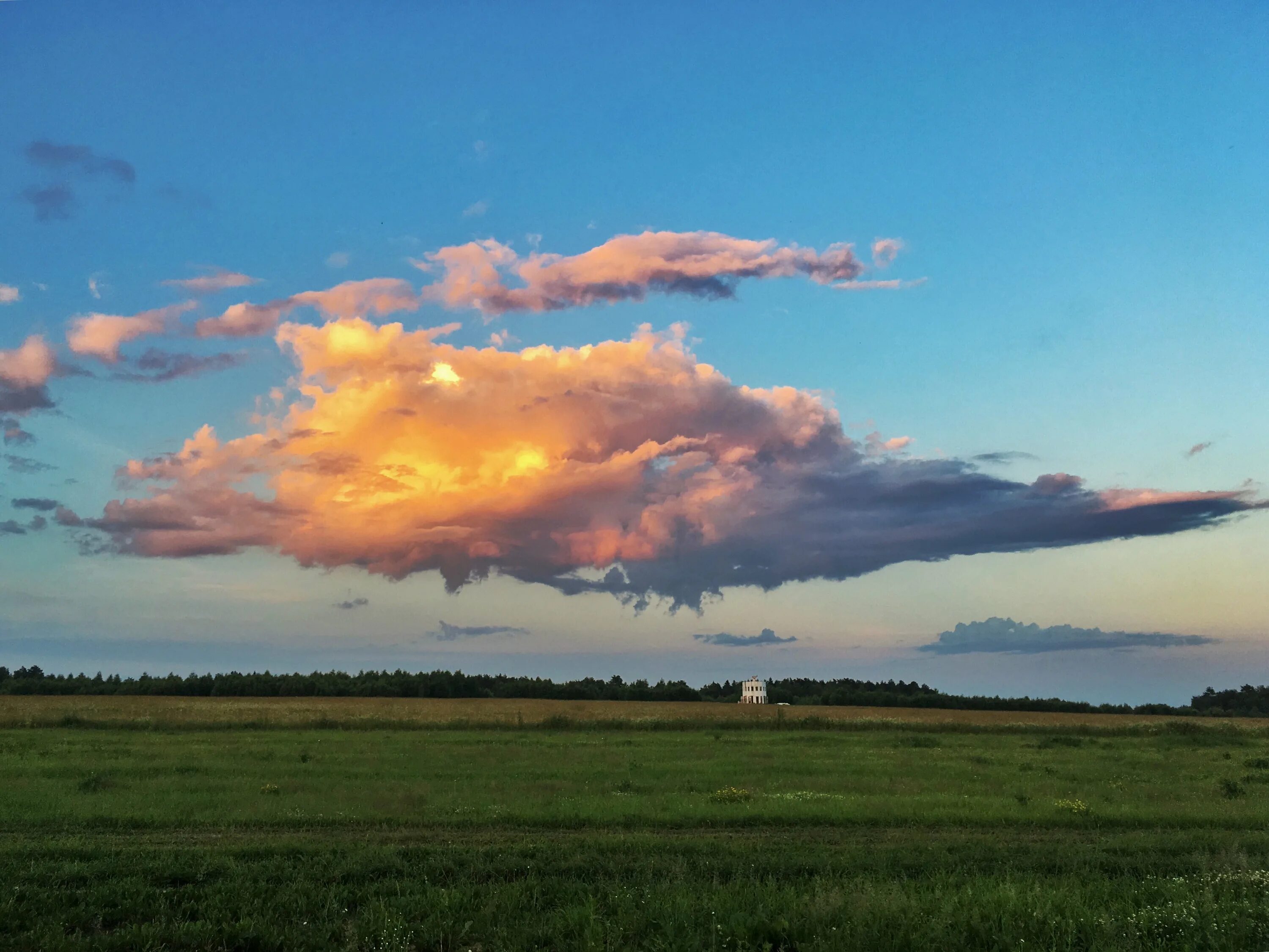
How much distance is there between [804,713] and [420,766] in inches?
1919

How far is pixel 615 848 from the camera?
14.4m

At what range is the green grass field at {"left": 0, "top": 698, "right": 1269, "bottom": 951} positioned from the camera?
9484mm

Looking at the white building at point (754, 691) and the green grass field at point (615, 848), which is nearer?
the green grass field at point (615, 848)

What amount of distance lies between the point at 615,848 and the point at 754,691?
363 ft

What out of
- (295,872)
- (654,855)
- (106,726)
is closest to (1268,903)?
(654,855)

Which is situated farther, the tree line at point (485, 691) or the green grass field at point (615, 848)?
the tree line at point (485, 691)

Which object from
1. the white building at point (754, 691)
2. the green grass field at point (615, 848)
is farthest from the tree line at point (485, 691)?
the green grass field at point (615, 848)

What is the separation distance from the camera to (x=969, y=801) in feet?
68.5

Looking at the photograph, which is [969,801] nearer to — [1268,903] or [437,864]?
[1268,903]

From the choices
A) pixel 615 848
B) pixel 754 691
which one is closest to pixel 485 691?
pixel 754 691

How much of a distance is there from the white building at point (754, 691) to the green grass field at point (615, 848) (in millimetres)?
83486

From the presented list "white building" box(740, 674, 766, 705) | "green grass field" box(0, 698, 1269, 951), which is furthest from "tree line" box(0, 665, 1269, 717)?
"green grass field" box(0, 698, 1269, 951)

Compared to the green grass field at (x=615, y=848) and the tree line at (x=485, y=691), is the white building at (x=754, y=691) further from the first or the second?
the green grass field at (x=615, y=848)

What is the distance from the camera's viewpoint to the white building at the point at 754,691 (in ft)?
383
